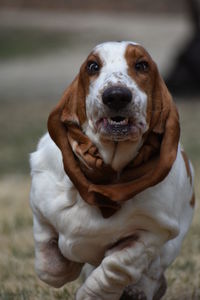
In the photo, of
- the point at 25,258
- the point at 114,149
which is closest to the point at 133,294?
the point at 114,149

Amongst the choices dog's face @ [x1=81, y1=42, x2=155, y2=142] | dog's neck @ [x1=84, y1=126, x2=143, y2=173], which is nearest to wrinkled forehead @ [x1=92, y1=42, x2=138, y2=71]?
dog's face @ [x1=81, y1=42, x2=155, y2=142]


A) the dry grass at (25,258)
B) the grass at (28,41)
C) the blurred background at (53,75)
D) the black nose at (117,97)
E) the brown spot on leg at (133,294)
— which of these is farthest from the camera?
the grass at (28,41)

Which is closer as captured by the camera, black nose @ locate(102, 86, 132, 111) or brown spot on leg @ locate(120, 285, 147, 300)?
black nose @ locate(102, 86, 132, 111)

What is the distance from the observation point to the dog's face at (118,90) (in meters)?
3.39

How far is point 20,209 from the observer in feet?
23.2

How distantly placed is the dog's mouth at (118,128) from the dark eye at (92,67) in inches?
9.8

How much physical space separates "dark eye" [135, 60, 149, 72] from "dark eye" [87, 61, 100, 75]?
0.55 ft

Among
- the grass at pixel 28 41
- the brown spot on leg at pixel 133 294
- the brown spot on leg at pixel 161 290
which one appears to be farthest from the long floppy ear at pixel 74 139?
the grass at pixel 28 41

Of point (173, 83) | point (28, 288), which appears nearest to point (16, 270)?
point (28, 288)

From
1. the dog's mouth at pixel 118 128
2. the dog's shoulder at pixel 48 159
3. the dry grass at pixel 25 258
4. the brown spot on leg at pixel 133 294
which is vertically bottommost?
the dry grass at pixel 25 258

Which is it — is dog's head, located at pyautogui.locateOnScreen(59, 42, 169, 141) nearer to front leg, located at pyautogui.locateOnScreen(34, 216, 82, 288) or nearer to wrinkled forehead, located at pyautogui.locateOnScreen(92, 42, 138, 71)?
wrinkled forehead, located at pyautogui.locateOnScreen(92, 42, 138, 71)

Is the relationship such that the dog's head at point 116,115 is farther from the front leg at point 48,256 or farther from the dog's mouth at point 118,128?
the front leg at point 48,256

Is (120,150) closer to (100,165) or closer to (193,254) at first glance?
(100,165)

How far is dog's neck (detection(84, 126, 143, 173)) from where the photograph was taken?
359 centimetres
